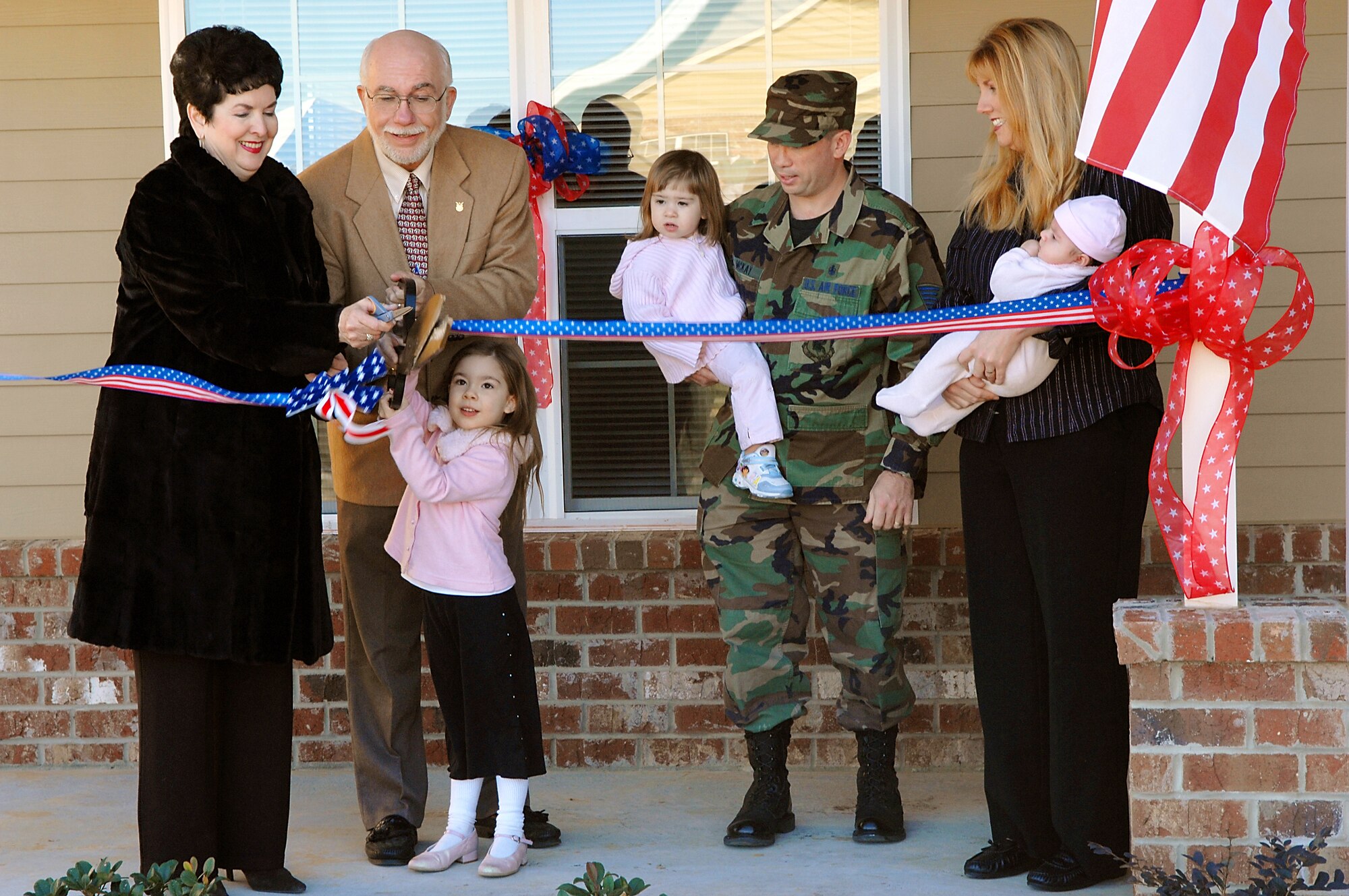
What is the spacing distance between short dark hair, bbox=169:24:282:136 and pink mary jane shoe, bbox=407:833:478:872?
182 centimetres

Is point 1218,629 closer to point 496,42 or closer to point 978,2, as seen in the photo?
point 978,2

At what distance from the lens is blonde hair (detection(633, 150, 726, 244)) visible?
153 inches

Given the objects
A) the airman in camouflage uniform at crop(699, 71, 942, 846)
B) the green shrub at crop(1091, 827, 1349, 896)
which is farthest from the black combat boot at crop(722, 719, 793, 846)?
the green shrub at crop(1091, 827, 1349, 896)

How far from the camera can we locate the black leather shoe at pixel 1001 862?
3.42 metres

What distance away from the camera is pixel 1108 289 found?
2926mm

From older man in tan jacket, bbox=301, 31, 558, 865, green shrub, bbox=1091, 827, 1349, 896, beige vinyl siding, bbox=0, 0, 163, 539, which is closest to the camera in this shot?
green shrub, bbox=1091, 827, 1349, 896

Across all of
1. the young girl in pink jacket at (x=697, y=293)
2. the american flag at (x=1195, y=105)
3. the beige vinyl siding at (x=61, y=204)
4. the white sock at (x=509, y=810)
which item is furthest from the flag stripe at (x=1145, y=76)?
the beige vinyl siding at (x=61, y=204)

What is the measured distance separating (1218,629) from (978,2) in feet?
7.37

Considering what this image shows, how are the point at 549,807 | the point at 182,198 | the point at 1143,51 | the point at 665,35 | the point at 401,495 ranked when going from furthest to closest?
the point at 665,35 → the point at 549,807 → the point at 401,495 → the point at 182,198 → the point at 1143,51

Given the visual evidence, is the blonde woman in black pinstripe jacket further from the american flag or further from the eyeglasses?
the eyeglasses

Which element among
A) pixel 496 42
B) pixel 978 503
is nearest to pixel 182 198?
pixel 496 42

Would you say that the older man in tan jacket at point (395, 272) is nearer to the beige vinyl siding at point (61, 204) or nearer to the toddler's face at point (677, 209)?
the toddler's face at point (677, 209)

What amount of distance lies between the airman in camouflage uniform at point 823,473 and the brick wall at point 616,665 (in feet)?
2.21

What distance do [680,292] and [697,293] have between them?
45 millimetres
